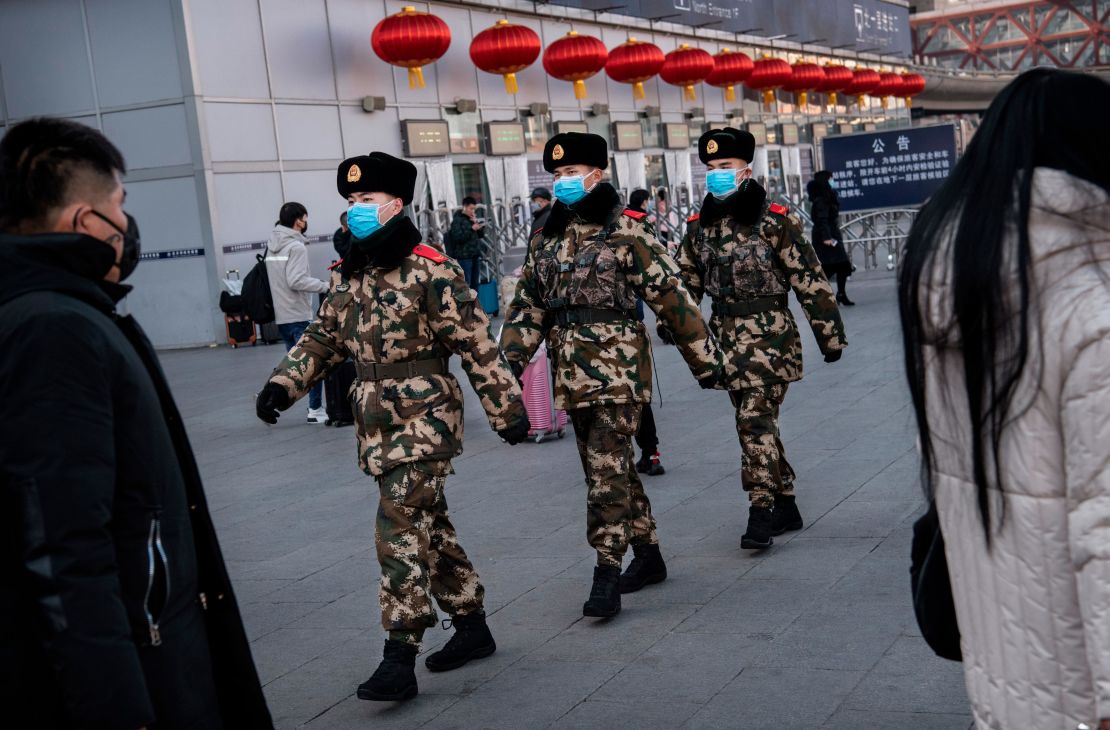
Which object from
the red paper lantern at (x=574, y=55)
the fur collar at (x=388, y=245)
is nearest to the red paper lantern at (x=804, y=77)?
the red paper lantern at (x=574, y=55)

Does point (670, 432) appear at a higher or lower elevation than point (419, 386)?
lower

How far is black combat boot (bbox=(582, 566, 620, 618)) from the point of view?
5.12 m

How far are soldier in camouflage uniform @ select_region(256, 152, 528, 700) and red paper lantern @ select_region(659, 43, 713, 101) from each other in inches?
776

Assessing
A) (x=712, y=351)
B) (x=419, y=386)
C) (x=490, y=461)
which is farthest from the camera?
(x=490, y=461)

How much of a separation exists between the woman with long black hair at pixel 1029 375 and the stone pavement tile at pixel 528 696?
7.53 feet

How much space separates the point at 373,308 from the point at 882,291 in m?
14.7

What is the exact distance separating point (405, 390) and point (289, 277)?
6585 millimetres

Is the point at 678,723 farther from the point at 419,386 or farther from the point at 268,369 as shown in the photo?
the point at 268,369

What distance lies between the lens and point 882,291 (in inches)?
721

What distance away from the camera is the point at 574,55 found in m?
20.7

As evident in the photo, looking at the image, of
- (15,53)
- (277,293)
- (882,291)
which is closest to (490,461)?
(277,293)

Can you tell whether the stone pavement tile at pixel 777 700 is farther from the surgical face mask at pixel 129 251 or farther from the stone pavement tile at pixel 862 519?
the surgical face mask at pixel 129 251

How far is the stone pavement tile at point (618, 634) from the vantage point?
4.77 meters

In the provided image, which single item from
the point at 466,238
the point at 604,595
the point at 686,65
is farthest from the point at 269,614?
the point at 686,65
